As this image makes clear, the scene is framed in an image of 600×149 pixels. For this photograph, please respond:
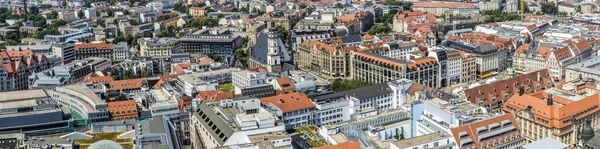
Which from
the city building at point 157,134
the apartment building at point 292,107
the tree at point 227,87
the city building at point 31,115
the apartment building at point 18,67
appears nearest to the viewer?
the city building at point 157,134

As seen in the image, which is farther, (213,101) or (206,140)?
(213,101)

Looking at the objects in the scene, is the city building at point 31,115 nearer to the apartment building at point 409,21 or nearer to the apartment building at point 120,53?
the apartment building at point 120,53

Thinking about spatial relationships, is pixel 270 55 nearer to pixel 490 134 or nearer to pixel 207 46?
pixel 207 46

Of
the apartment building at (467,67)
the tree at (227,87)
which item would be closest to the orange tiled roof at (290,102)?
the tree at (227,87)

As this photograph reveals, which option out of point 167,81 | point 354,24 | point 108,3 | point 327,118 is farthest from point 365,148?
point 108,3

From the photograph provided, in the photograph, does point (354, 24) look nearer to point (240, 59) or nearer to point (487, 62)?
point (240, 59)

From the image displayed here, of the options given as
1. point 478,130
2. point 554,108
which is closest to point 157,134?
point 478,130
